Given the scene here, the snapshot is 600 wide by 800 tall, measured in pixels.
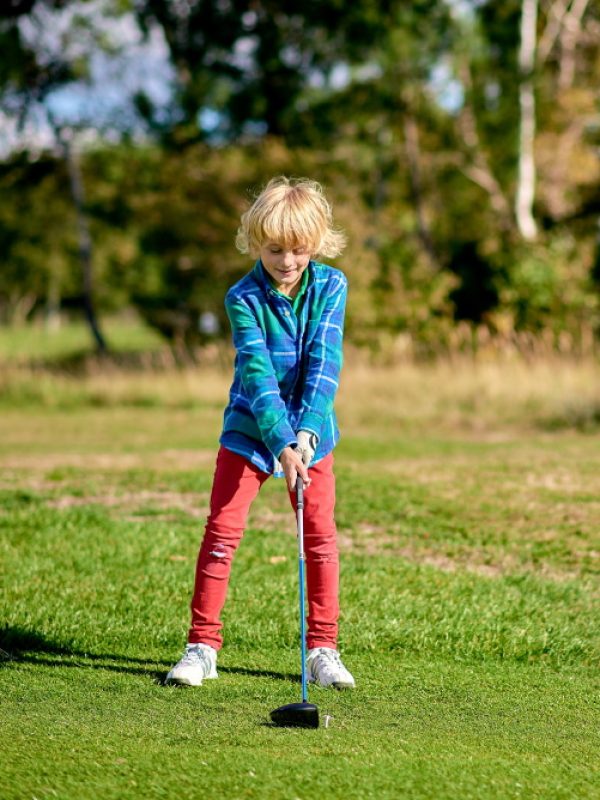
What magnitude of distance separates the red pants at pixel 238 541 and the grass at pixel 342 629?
0.94ft

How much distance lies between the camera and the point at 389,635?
19.9 feet

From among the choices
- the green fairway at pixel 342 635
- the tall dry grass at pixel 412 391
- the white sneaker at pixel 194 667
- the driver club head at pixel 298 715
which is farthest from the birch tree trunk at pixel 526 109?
the driver club head at pixel 298 715

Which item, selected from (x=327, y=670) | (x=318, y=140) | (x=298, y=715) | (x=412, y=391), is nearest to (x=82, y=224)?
(x=318, y=140)

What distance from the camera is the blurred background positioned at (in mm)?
23266

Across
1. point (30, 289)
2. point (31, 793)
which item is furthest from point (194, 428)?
point (30, 289)

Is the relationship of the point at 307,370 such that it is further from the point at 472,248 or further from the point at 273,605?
the point at 472,248

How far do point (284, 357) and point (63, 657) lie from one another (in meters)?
1.92

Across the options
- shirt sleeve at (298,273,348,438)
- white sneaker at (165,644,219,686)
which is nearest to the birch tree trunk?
shirt sleeve at (298,273,348,438)

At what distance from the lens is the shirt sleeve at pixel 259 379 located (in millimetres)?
4676

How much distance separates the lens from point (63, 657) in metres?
5.68

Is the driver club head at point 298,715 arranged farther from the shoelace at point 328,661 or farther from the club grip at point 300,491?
the club grip at point 300,491

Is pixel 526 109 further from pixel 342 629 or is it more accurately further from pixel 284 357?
pixel 284 357

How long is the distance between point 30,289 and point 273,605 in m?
72.6

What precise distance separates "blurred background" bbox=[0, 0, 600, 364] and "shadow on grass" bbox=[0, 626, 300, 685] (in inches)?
605
